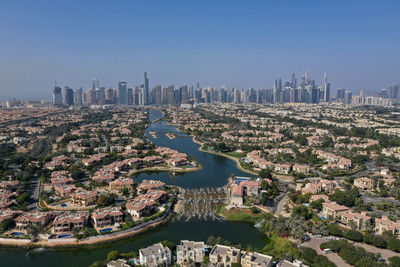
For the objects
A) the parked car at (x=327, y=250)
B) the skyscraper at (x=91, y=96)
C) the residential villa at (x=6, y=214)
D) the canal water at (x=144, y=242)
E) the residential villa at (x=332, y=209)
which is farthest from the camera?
the skyscraper at (x=91, y=96)

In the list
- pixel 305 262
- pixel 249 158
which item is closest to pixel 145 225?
pixel 305 262

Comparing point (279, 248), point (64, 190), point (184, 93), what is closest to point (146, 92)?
point (184, 93)

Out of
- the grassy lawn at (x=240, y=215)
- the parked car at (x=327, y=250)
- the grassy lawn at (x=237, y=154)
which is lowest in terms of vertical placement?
the grassy lawn at (x=240, y=215)

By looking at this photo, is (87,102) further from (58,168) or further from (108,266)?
(108,266)

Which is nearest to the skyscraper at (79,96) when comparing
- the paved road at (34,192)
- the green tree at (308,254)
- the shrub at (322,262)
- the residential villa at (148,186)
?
the paved road at (34,192)

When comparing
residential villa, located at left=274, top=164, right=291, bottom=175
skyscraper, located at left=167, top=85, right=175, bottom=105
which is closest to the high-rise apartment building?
skyscraper, located at left=167, top=85, right=175, bottom=105

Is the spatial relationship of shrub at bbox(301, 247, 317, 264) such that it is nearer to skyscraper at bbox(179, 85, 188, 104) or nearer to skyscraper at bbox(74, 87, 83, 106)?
skyscraper at bbox(179, 85, 188, 104)

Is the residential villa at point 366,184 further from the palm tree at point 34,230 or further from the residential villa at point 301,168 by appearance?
the palm tree at point 34,230

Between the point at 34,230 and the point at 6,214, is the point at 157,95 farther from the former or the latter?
the point at 34,230
